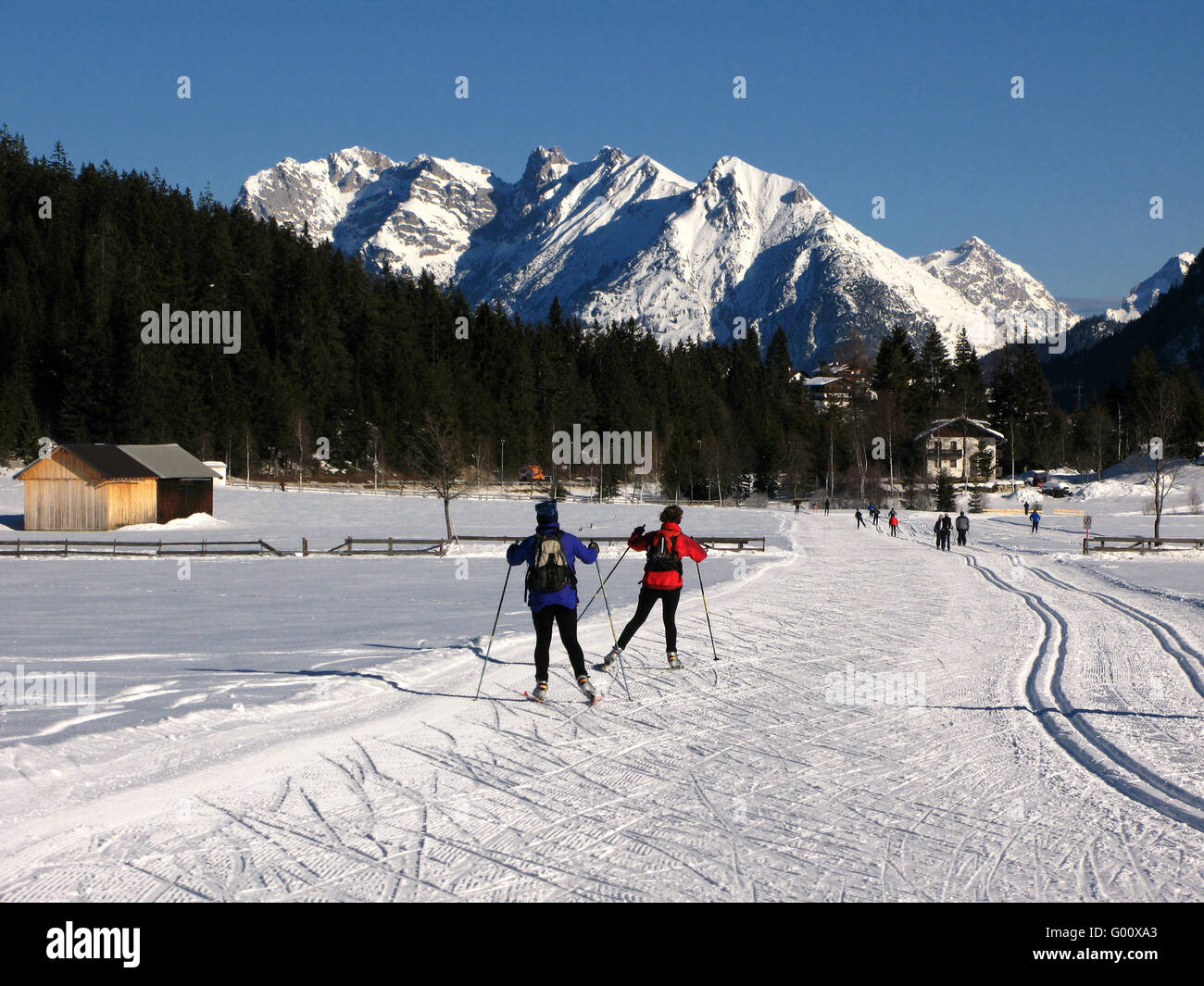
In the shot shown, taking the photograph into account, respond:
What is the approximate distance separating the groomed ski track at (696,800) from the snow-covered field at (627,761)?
3cm

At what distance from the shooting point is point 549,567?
26.9 ft

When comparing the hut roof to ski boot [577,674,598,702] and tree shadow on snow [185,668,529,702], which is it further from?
ski boot [577,674,598,702]

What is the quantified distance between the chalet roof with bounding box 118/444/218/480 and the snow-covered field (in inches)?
1349

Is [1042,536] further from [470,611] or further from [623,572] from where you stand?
[470,611]

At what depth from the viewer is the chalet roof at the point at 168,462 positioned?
47.7 metres

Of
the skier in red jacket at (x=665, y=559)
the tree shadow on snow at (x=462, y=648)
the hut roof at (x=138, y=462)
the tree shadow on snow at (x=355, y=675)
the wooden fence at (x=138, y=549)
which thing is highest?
the hut roof at (x=138, y=462)

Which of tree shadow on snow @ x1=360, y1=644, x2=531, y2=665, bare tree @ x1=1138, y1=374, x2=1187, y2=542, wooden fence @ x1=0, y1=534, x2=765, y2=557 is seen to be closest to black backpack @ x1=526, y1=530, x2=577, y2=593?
tree shadow on snow @ x1=360, y1=644, x2=531, y2=665

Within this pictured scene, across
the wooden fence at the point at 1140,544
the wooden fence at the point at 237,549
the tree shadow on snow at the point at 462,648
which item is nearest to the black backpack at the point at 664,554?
the tree shadow on snow at the point at 462,648

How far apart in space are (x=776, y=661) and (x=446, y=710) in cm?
408

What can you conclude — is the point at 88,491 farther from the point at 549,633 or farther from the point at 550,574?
the point at 550,574

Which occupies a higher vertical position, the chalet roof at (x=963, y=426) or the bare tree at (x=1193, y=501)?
the chalet roof at (x=963, y=426)

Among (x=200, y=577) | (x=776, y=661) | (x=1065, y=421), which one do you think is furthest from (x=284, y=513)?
(x=1065, y=421)

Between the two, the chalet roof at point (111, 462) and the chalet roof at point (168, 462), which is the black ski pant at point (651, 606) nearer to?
the chalet roof at point (111, 462)

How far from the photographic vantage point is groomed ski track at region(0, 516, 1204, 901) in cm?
446
